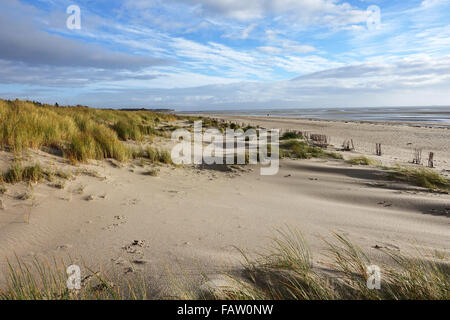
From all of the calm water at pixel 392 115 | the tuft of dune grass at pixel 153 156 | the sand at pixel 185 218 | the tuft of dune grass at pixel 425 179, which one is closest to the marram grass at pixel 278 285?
the sand at pixel 185 218

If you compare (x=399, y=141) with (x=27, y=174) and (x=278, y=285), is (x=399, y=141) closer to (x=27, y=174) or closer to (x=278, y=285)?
(x=278, y=285)

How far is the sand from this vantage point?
283 centimetres

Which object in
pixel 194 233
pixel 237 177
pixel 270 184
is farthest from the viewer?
pixel 237 177

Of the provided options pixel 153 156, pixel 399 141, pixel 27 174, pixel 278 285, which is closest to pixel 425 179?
pixel 278 285

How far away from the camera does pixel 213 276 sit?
241cm

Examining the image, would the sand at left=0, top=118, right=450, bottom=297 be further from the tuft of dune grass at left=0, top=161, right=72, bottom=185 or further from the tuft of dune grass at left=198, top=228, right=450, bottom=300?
the tuft of dune grass at left=198, top=228, right=450, bottom=300

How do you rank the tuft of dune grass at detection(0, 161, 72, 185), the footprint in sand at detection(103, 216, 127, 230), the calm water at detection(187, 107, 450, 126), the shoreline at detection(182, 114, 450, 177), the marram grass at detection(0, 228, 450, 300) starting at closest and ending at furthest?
the marram grass at detection(0, 228, 450, 300)
the footprint in sand at detection(103, 216, 127, 230)
the tuft of dune grass at detection(0, 161, 72, 185)
the shoreline at detection(182, 114, 450, 177)
the calm water at detection(187, 107, 450, 126)

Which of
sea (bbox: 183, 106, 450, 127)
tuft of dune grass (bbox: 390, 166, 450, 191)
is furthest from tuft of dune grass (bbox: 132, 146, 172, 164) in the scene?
sea (bbox: 183, 106, 450, 127)

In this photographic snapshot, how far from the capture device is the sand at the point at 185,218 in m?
2.83

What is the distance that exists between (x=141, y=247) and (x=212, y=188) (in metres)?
3.12

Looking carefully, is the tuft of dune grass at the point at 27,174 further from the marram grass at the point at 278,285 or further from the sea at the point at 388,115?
the sea at the point at 388,115
